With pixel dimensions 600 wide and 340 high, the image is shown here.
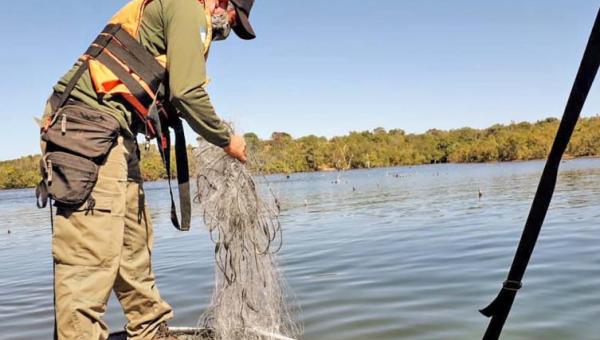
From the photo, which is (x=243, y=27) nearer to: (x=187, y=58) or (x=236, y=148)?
(x=187, y=58)

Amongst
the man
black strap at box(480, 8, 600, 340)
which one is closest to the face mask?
the man

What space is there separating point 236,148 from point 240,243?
3.09 ft

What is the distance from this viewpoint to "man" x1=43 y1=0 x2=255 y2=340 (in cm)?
324

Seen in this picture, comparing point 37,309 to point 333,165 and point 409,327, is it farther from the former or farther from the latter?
point 333,165

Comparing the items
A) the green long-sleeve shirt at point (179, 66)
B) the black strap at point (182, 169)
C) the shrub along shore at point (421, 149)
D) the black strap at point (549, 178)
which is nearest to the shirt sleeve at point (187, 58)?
the green long-sleeve shirt at point (179, 66)

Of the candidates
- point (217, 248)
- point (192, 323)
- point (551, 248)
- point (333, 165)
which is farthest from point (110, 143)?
point (333, 165)

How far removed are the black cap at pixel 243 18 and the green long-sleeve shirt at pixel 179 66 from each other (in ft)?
1.26

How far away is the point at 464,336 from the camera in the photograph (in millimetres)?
6051

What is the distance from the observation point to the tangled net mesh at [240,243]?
14.2 ft

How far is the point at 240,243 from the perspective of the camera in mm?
4395

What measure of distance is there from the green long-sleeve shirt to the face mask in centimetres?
33

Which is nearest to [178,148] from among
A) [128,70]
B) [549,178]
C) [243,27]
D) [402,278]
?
[128,70]

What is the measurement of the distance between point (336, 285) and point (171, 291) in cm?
282

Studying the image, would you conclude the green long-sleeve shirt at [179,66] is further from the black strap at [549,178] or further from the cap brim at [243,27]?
the black strap at [549,178]
